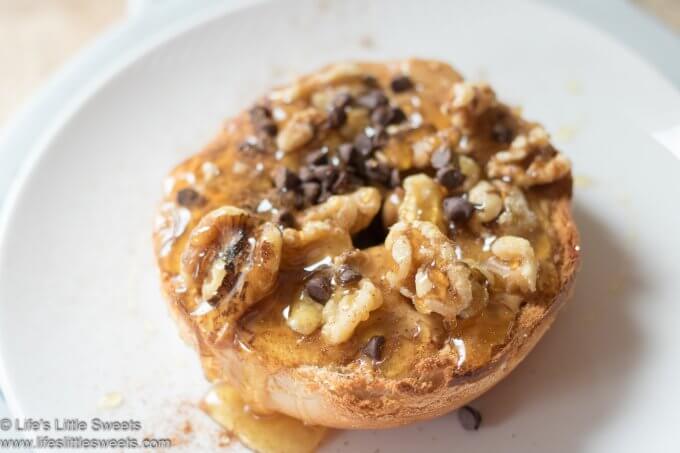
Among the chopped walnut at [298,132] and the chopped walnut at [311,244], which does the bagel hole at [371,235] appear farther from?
the chopped walnut at [298,132]

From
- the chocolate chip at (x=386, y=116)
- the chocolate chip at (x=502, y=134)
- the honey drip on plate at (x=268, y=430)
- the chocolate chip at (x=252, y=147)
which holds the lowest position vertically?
the honey drip on plate at (x=268, y=430)

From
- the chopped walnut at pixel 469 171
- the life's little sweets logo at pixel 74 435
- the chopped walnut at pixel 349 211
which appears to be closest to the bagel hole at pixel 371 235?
the chopped walnut at pixel 349 211

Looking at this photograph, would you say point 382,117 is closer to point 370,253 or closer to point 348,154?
point 348,154

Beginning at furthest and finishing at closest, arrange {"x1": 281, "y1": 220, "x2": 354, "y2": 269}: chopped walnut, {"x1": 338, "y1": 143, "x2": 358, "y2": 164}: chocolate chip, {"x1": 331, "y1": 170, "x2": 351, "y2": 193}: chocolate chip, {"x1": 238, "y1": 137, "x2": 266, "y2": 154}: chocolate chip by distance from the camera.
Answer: {"x1": 238, "y1": 137, "x2": 266, "y2": 154}: chocolate chip
{"x1": 338, "y1": 143, "x2": 358, "y2": 164}: chocolate chip
{"x1": 331, "y1": 170, "x2": 351, "y2": 193}: chocolate chip
{"x1": 281, "y1": 220, "x2": 354, "y2": 269}: chopped walnut

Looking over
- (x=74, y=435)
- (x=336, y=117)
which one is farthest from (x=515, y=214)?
(x=74, y=435)

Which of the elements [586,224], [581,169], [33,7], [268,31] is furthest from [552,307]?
[33,7]

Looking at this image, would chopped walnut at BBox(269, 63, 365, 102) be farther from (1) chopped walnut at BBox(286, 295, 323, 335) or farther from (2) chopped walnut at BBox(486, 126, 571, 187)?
(1) chopped walnut at BBox(286, 295, 323, 335)

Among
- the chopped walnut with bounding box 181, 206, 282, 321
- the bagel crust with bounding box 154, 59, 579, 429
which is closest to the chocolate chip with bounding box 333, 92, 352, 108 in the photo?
the bagel crust with bounding box 154, 59, 579, 429
